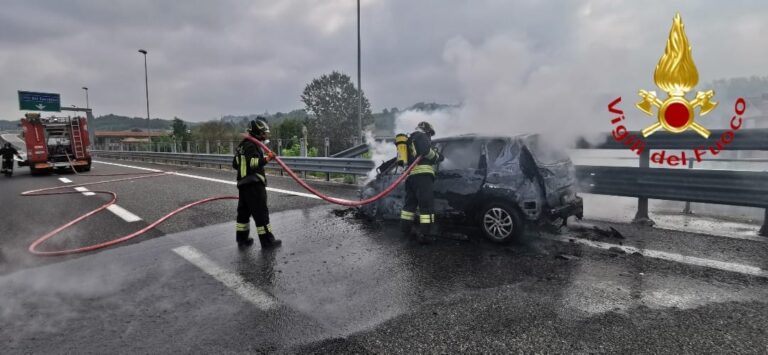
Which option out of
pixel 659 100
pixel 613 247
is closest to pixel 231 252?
pixel 613 247

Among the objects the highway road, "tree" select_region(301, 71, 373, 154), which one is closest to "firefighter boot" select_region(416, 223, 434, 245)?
the highway road

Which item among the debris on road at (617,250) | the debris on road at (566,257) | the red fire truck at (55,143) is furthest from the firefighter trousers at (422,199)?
the red fire truck at (55,143)

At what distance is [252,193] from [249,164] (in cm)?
36

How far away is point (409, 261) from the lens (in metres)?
4.26

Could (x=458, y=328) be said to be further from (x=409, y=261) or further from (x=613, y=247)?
(x=613, y=247)

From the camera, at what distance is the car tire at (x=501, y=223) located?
15.1 ft

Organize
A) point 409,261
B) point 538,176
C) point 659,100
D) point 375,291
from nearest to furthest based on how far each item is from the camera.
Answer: point 375,291
point 409,261
point 538,176
point 659,100

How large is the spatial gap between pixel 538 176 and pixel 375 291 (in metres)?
2.42

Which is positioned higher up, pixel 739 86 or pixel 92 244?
pixel 739 86

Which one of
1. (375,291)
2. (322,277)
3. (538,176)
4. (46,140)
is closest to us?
(375,291)

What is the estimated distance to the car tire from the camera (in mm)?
4605

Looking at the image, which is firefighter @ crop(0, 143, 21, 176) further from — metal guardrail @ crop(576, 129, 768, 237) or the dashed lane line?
metal guardrail @ crop(576, 129, 768, 237)

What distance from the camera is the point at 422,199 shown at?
5.06 metres

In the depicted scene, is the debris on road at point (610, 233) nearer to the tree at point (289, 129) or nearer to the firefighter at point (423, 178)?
the firefighter at point (423, 178)
